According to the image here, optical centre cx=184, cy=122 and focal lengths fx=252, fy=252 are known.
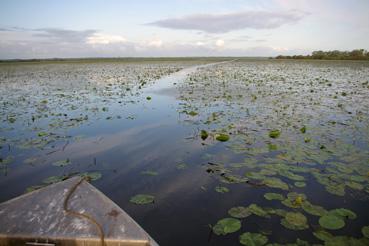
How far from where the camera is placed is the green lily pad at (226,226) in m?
2.85

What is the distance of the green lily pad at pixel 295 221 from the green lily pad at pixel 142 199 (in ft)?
5.77

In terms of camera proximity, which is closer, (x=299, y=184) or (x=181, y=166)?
(x=299, y=184)

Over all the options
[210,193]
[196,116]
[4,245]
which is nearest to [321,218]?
[210,193]

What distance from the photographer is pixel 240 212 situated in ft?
10.5

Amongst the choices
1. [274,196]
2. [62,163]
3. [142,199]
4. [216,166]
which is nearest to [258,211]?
[274,196]

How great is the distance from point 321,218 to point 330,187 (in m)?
0.93

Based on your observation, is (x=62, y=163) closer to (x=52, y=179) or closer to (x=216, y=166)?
(x=52, y=179)

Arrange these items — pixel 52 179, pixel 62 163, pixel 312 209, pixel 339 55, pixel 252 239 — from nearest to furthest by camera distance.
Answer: pixel 252 239 → pixel 312 209 → pixel 52 179 → pixel 62 163 → pixel 339 55

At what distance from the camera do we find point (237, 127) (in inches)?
269

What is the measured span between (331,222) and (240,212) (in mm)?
1024

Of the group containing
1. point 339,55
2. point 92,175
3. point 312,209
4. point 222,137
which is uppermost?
point 339,55

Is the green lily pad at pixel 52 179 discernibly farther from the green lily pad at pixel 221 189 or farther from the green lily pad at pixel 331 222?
the green lily pad at pixel 331 222

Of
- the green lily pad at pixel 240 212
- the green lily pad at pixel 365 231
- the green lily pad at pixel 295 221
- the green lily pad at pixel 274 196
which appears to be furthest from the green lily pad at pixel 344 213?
the green lily pad at pixel 240 212

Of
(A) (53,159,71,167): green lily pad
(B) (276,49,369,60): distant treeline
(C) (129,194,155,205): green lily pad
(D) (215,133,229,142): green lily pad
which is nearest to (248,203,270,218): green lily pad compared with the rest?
(C) (129,194,155,205): green lily pad
